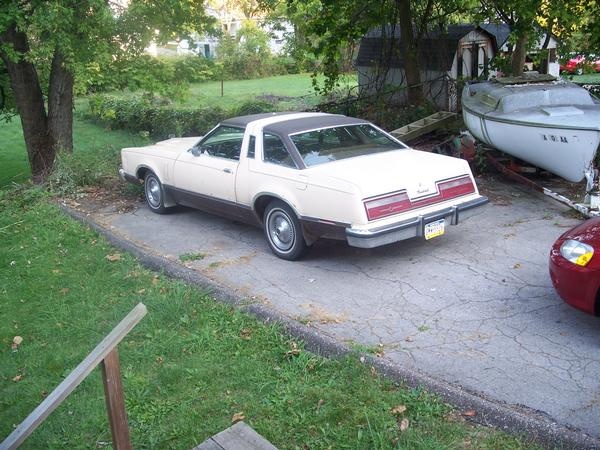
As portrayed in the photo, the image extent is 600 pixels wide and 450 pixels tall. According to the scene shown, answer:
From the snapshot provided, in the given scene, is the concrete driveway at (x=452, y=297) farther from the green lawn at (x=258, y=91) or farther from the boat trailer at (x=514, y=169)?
the green lawn at (x=258, y=91)

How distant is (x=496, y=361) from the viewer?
4465 mm

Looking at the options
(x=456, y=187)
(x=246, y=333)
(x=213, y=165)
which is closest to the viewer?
(x=246, y=333)

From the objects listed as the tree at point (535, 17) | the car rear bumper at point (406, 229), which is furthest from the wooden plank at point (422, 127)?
the car rear bumper at point (406, 229)

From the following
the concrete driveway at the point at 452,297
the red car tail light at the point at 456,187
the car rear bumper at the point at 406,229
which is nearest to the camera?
the concrete driveway at the point at 452,297

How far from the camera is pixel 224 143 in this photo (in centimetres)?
788

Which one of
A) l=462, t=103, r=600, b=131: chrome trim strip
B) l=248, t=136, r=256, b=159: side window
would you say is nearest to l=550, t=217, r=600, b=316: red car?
l=462, t=103, r=600, b=131: chrome trim strip

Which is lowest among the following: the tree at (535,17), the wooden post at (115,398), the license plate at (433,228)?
the license plate at (433,228)

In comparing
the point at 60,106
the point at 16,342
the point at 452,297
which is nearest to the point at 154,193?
the point at 16,342

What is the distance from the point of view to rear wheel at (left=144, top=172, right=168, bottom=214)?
897cm

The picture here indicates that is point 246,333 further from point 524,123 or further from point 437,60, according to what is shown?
point 437,60

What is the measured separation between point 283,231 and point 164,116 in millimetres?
14671

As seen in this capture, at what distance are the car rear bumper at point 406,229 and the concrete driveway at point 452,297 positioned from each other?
15.6 inches

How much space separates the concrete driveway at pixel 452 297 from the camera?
4.25 metres

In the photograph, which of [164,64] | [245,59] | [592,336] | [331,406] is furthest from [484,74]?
[245,59]
